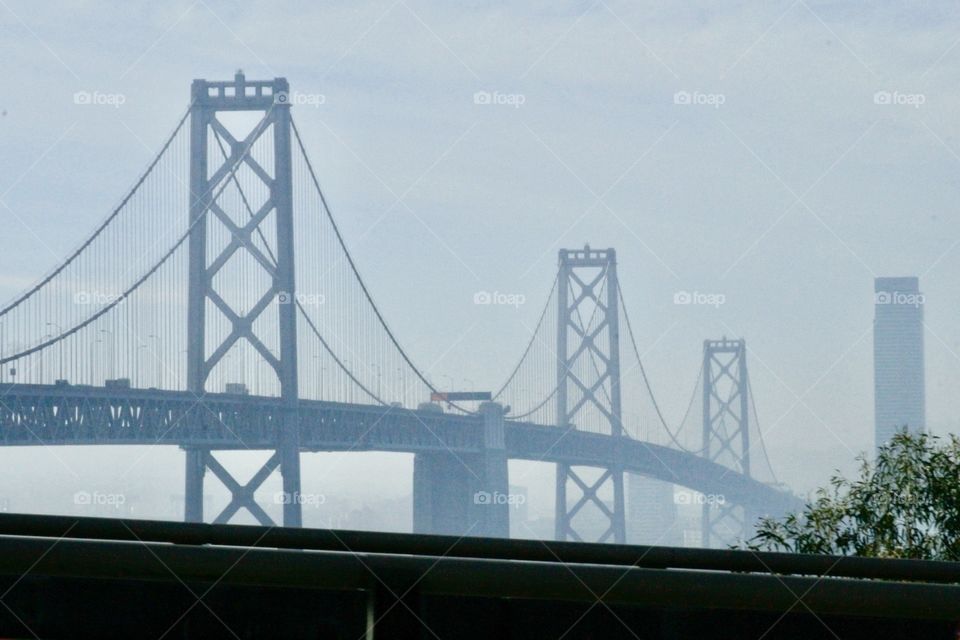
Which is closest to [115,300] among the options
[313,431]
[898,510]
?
[313,431]

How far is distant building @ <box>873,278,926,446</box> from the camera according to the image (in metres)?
13.6

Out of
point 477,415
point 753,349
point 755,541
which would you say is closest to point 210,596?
point 755,541

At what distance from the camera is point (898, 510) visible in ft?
19.2

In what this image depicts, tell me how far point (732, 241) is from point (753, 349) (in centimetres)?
733

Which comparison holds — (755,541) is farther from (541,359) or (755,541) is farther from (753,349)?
(753,349)

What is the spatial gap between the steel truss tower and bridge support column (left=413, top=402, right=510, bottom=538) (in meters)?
3.69

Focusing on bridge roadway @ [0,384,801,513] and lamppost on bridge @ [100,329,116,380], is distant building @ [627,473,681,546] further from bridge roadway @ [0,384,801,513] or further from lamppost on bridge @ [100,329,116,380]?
lamppost on bridge @ [100,329,116,380]

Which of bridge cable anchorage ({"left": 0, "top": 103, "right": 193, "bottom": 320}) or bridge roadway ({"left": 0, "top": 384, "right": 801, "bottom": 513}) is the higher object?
bridge cable anchorage ({"left": 0, "top": 103, "right": 193, "bottom": 320})

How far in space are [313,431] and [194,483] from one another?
2073 mm

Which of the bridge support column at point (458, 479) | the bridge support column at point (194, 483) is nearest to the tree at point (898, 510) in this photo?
the bridge support column at point (194, 483)

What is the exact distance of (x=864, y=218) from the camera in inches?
1483

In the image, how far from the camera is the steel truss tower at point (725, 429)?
21438mm

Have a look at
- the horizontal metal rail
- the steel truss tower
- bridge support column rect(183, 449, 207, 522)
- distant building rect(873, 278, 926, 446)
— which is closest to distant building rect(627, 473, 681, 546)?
the steel truss tower

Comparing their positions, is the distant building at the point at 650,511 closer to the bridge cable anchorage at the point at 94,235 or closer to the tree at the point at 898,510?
the bridge cable anchorage at the point at 94,235
